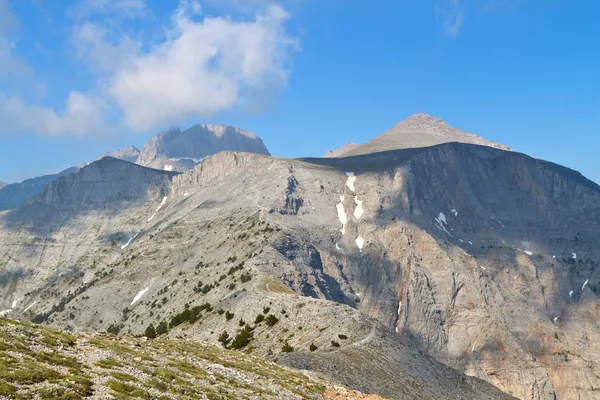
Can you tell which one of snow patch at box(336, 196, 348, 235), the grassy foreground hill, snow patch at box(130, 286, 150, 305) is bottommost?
snow patch at box(130, 286, 150, 305)

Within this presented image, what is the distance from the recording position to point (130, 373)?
981 inches

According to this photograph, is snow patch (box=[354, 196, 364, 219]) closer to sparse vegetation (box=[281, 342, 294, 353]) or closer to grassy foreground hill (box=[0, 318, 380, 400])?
sparse vegetation (box=[281, 342, 294, 353])

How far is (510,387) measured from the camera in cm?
14262

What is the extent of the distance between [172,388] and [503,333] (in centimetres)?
14513

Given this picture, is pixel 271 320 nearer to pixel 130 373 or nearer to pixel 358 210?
pixel 130 373

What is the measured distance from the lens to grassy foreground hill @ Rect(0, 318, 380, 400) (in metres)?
19.9

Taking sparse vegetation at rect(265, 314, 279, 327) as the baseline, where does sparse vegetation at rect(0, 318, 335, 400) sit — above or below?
above

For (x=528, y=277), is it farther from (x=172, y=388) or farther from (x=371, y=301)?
(x=172, y=388)

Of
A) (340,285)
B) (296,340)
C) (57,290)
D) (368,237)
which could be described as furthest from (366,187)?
(296,340)

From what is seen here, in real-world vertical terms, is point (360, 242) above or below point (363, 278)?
above

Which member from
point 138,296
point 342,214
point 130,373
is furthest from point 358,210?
point 130,373


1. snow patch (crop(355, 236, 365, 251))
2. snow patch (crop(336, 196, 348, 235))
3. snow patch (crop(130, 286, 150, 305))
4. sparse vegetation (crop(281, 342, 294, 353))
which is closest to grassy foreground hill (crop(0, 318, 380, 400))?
sparse vegetation (crop(281, 342, 294, 353))

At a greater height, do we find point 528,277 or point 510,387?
point 528,277

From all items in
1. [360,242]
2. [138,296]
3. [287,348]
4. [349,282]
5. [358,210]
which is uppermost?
[358,210]
